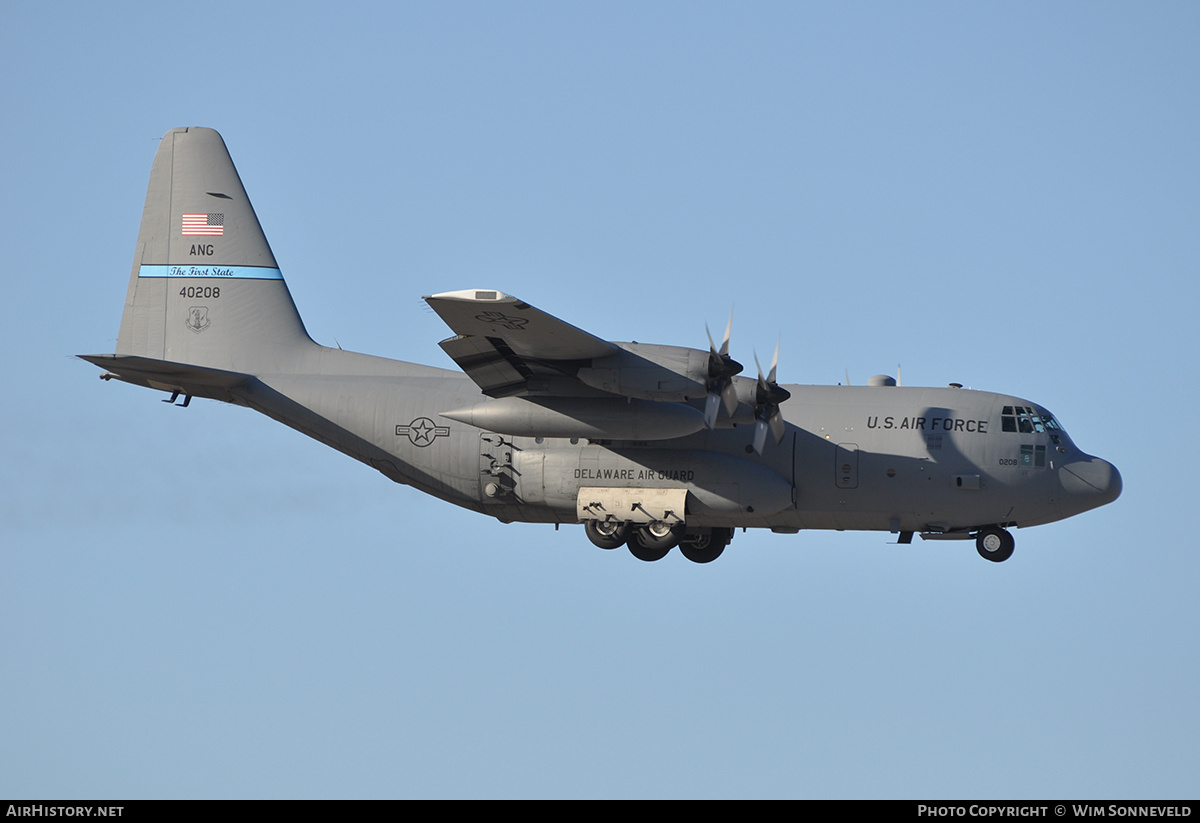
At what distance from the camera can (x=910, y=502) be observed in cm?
2588

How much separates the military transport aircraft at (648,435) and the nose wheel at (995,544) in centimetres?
3

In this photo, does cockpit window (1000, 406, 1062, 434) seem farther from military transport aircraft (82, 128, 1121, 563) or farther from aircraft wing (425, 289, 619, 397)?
aircraft wing (425, 289, 619, 397)

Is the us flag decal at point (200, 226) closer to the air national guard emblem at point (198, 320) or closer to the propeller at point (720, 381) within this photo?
the air national guard emblem at point (198, 320)

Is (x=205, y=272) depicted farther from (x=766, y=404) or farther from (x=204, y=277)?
(x=766, y=404)

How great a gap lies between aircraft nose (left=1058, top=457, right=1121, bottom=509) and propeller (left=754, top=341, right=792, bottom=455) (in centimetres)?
541

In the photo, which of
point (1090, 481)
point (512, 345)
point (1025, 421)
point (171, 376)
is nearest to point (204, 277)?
point (171, 376)

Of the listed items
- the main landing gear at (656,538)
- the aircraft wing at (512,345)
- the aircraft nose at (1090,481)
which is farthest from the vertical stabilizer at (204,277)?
the aircraft nose at (1090,481)

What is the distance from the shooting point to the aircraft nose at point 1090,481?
84.8 feet

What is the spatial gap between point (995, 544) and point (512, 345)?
32.2 feet

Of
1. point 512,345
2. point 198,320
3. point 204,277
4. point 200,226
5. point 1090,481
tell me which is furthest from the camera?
point 200,226

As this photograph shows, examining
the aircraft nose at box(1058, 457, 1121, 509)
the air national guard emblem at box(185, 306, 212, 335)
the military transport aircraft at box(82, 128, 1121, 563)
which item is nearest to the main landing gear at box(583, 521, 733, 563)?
the military transport aircraft at box(82, 128, 1121, 563)

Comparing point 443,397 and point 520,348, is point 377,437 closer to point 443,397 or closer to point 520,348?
point 443,397

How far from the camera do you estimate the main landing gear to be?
26.1m

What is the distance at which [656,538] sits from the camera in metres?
26.2
